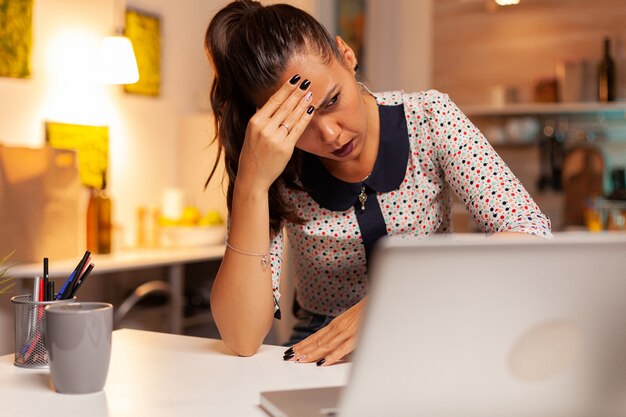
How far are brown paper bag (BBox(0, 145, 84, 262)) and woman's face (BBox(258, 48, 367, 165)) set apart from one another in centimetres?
142

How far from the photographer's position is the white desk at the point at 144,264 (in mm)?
2389

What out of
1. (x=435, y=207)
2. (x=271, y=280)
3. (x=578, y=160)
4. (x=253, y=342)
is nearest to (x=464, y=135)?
(x=435, y=207)

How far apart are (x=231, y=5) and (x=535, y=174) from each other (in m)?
2.90

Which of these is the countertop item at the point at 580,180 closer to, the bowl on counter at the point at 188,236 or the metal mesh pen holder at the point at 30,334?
the bowl on counter at the point at 188,236

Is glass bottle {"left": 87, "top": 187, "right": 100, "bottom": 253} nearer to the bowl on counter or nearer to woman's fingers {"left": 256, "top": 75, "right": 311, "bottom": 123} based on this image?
the bowl on counter

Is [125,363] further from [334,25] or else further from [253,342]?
[334,25]

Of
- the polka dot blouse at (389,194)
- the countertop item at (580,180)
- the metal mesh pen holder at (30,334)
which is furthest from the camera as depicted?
the countertop item at (580,180)

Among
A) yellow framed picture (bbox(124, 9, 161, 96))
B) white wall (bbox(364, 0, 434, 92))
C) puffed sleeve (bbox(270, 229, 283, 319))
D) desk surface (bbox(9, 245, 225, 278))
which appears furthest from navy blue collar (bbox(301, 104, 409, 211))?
white wall (bbox(364, 0, 434, 92))

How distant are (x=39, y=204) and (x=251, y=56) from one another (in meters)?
1.47

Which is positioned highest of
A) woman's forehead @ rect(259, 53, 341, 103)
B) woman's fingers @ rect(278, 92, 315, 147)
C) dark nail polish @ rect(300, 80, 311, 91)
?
woman's forehead @ rect(259, 53, 341, 103)

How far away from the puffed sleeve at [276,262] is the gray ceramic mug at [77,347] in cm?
45

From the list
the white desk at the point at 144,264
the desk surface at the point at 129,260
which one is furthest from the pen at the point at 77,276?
the white desk at the point at 144,264

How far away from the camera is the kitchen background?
3.09 m

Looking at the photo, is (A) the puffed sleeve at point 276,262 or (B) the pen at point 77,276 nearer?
(B) the pen at point 77,276
